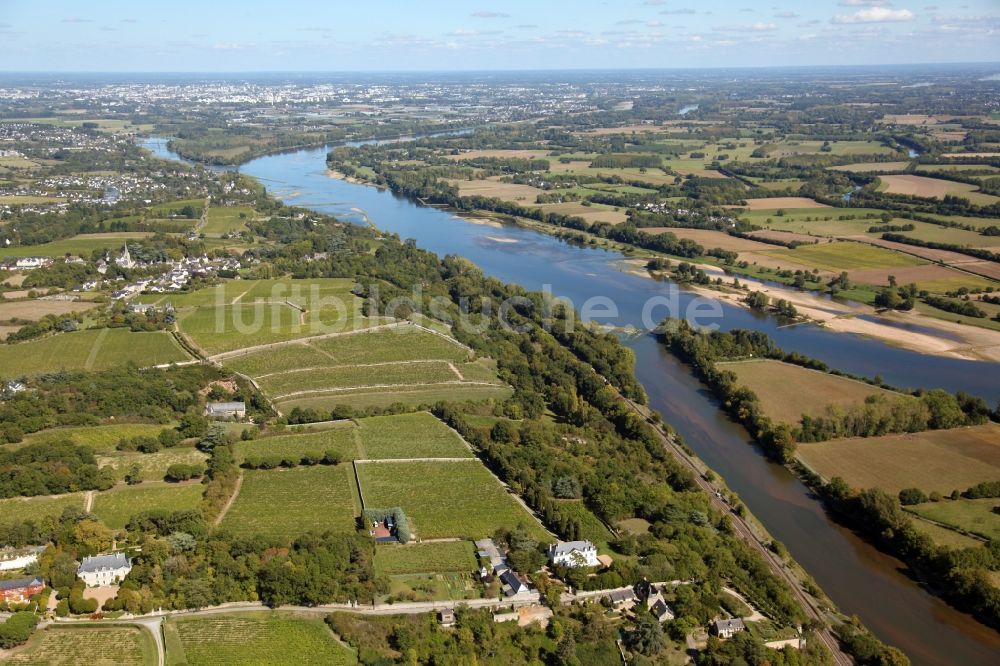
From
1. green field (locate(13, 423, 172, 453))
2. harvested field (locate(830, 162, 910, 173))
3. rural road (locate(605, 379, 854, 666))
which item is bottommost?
rural road (locate(605, 379, 854, 666))

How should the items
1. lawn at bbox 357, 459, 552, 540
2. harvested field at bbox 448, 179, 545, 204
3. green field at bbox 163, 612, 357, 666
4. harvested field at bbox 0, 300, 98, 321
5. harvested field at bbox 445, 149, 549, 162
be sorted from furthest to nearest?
harvested field at bbox 445, 149, 549, 162 < harvested field at bbox 448, 179, 545, 204 < harvested field at bbox 0, 300, 98, 321 < lawn at bbox 357, 459, 552, 540 < green field at bbox 163, 612, 357, 666

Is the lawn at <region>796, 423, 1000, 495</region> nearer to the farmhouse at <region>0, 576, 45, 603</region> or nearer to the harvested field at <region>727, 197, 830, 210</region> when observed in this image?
the farmhouse at <region>0, 576, 45, 603</region>

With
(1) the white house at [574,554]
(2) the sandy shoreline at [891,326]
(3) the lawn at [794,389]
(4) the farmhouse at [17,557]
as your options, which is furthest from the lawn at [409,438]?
(2) the sandy shoreline at [891,326]

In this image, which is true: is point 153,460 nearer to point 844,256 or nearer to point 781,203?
point 844,256

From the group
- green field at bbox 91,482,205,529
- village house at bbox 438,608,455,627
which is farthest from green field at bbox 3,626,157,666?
village house at bbox 438,608,455,627

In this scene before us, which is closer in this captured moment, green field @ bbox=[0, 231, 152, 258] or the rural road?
the rural road

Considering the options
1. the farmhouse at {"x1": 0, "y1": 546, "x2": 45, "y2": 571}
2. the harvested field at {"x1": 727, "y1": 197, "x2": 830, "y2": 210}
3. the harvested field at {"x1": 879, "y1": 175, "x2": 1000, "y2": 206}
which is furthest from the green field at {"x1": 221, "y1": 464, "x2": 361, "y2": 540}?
the harvested field at {"x1": 879, "y1": 175, "x2": 1000, "y2": 206}

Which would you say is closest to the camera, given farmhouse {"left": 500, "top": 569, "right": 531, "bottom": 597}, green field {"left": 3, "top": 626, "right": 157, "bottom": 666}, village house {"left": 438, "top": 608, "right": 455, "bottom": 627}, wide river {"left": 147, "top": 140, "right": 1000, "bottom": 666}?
green field {"left": 3, "top": 626, "right": 157, "bottom": 666}

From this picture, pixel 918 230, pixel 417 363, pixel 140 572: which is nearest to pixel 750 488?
pixel 417 363

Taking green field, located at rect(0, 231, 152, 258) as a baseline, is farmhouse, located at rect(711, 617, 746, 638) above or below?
below
